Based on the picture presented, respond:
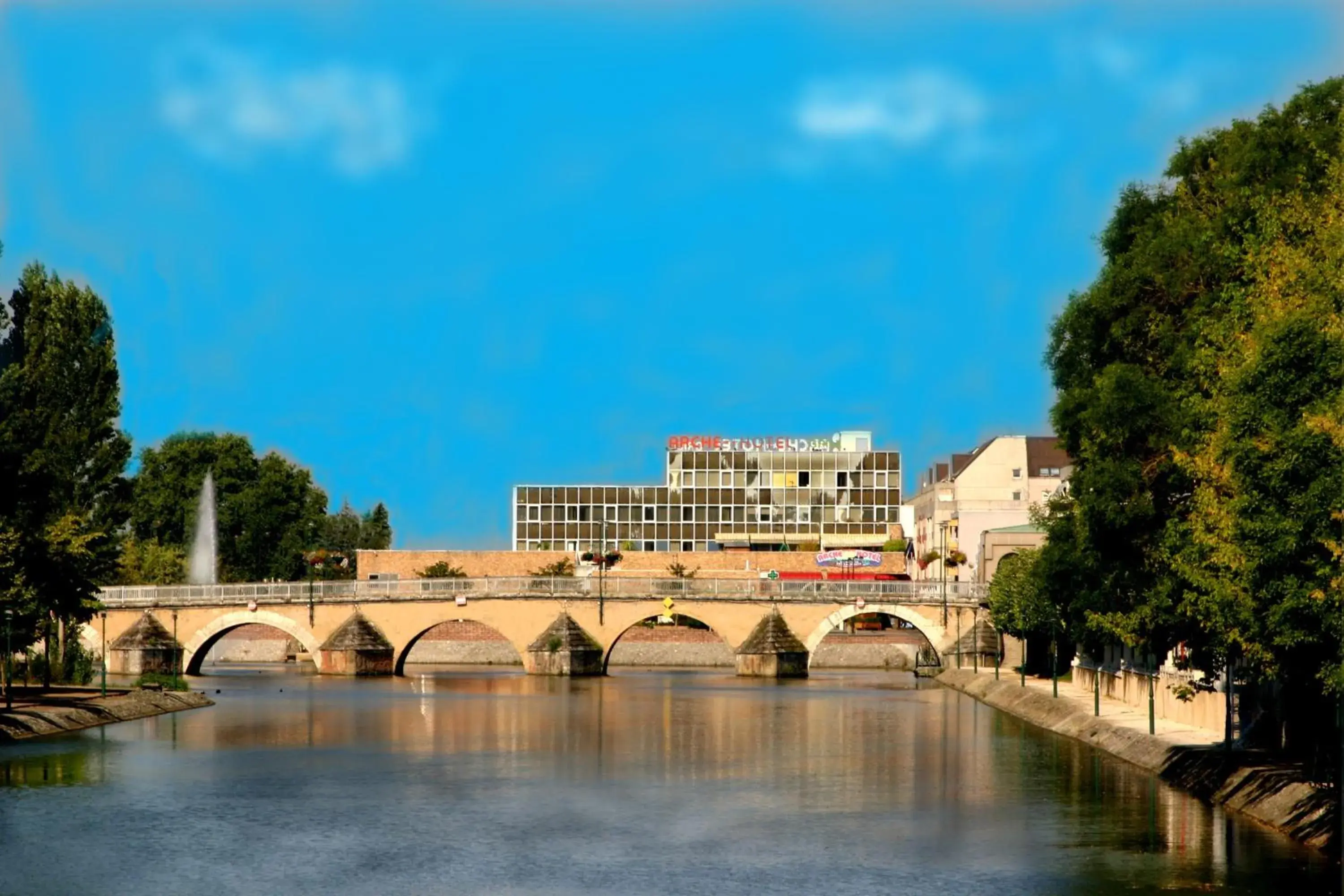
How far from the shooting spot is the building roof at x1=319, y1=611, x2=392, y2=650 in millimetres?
125125

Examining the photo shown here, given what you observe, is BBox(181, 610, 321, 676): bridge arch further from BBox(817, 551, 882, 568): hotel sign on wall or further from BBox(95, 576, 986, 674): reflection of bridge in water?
BBox(817, 551, 882, 568): hotel sign on wall

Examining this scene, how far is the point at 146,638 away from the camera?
12181 centimetres

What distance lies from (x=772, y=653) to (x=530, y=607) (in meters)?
17.2

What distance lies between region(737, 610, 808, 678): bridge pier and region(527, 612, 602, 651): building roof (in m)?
10.2

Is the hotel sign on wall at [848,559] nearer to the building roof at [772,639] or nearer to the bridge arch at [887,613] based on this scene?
the bridge arch at [887,613]

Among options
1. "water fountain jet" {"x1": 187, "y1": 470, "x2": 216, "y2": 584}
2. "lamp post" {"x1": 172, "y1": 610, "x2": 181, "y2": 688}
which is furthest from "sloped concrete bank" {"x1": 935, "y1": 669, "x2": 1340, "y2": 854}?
"water fountain jet" {"x1": 187, "y1": 470, "x2": 216, "y2": 584}

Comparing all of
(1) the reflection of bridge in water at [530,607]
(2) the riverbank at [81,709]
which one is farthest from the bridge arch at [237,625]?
(2) the riverbank at [81,709]

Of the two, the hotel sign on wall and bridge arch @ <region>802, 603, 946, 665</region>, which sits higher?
the hotel sign on wall

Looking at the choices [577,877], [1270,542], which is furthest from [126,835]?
[1270,542]

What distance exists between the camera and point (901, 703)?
95.3m

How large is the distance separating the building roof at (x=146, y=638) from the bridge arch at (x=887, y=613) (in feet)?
141

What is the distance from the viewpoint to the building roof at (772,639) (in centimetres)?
12312

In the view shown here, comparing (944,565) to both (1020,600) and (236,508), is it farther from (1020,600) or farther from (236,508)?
(236,508)

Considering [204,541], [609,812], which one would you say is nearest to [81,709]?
[609,812]
